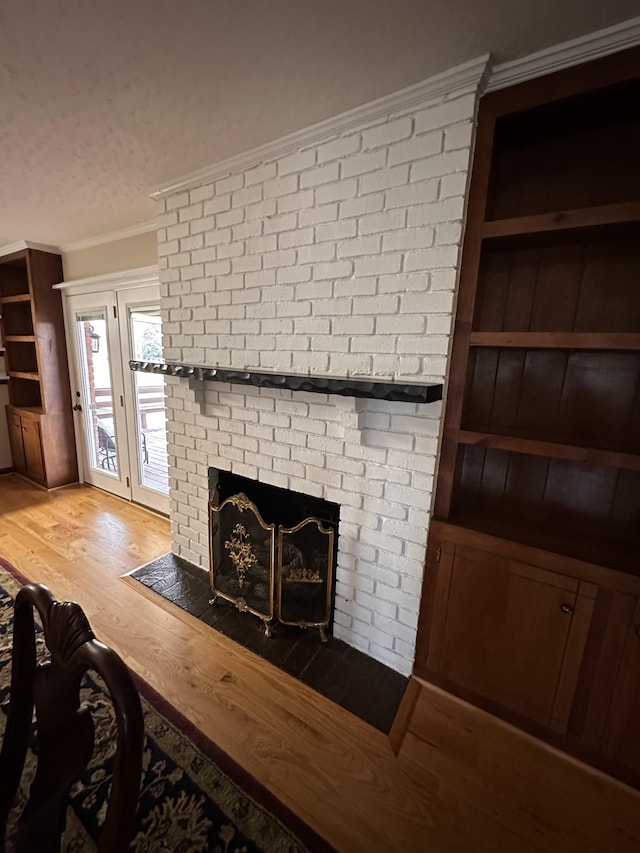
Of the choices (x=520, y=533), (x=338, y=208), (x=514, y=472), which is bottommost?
(x=520, y=533)

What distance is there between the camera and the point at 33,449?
385 centimetres

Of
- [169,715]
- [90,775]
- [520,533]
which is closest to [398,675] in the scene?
[520,533]

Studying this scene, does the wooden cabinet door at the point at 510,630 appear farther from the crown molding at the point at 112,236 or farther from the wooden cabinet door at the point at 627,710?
the crown molding at the point at 112,236

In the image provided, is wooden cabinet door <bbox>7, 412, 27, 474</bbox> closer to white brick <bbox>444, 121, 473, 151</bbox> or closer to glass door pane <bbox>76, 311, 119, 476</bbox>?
glass door pane <bbox>76, 311, 119, 476</bbox>

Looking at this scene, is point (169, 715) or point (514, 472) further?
point (514, 472)

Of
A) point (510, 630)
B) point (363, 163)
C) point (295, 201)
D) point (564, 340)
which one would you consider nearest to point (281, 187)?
point (295, 201)

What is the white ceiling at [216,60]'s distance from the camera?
1030mm

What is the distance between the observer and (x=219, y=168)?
1.83 m

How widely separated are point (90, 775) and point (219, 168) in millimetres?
2637

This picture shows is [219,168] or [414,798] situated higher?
[219,168]

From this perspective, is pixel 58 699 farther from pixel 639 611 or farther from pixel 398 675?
pixel 639 611

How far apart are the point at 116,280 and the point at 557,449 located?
334 centimetres

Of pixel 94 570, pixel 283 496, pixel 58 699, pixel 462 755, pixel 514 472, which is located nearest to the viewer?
pixel 58 699

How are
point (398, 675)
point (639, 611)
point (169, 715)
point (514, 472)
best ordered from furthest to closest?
point (398, 675) < point (514, 472) < point (169, 715) < point (639, 611)
